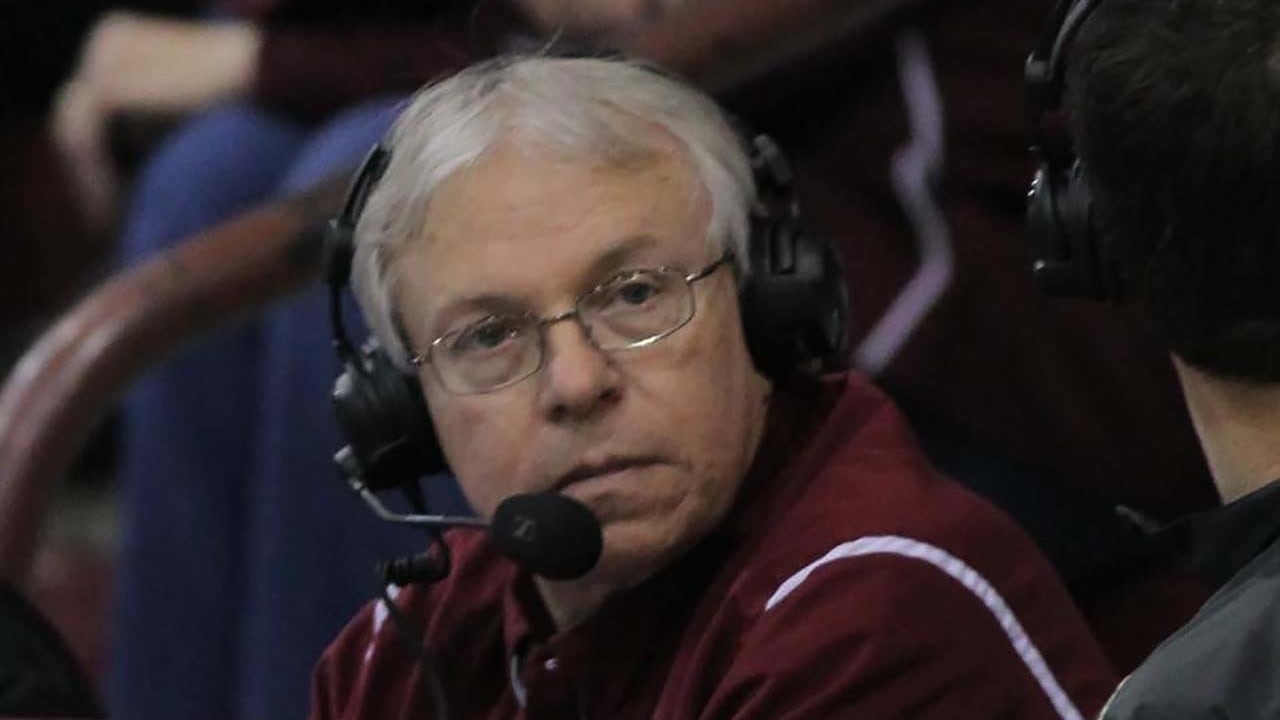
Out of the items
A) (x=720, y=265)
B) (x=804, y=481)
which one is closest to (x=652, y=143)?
(x=720, y=265)

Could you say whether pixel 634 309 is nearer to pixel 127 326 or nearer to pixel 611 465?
pixel 611 465

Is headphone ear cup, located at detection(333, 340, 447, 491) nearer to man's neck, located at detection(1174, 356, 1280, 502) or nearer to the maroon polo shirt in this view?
the maroon polo shirt

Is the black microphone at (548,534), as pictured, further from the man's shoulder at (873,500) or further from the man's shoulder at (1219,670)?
the man's shoulder at (1219,670)

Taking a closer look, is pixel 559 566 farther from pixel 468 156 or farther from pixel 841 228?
pixel 841 228

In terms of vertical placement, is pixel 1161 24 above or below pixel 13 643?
above

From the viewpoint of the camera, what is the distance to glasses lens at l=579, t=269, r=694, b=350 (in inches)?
46.3

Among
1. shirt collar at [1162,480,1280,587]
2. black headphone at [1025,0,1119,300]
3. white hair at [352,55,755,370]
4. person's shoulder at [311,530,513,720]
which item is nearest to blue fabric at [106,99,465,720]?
person's shoulder at [311,530,513,720]

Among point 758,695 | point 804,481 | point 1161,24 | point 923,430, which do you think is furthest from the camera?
point 923,430

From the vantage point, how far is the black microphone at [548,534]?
1.12 meters

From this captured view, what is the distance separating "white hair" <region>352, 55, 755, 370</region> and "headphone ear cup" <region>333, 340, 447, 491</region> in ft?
0.16

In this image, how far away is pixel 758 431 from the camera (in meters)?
1.22

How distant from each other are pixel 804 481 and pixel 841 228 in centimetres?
53

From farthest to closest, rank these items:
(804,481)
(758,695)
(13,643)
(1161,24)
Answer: (13,643), (804,481), (758,695), (1161,24)

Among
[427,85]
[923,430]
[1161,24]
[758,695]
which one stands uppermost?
[1161,24]
